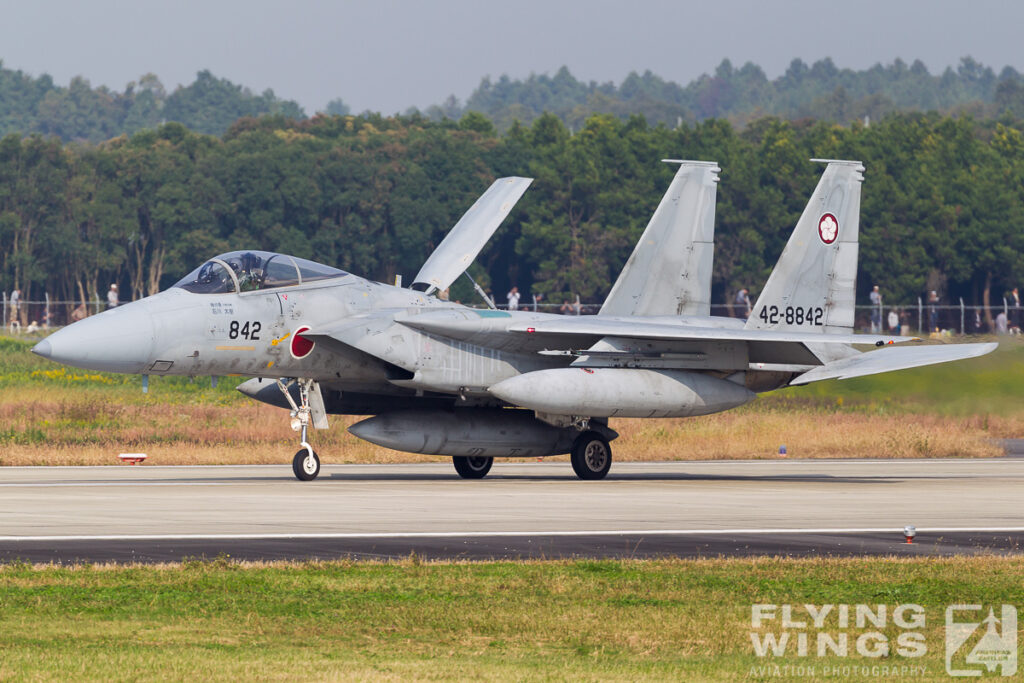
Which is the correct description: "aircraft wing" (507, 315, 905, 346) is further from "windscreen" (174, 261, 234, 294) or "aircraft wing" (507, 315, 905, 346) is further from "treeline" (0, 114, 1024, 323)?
"treeline" (0, 114, 1024, 323)

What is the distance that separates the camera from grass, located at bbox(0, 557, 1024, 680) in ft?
28.4

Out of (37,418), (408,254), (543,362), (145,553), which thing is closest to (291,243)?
(408,254)

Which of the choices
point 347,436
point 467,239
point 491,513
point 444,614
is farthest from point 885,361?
point 444,614

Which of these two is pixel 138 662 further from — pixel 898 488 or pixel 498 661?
pixel 898 488

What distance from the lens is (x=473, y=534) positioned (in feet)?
47.8

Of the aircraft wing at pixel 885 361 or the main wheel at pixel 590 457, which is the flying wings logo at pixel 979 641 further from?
the aircraft wing at pixel 885 361

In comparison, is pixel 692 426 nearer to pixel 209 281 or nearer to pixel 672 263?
pixel 672 263

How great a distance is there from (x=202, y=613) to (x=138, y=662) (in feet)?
4.77

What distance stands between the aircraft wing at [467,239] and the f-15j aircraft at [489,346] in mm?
35

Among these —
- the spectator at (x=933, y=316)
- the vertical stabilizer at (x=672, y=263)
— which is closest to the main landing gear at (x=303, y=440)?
the vertical stabilizer at (x=672, y=263)

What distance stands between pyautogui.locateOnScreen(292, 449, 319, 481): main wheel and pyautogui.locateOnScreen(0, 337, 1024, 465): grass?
5475 millimetres

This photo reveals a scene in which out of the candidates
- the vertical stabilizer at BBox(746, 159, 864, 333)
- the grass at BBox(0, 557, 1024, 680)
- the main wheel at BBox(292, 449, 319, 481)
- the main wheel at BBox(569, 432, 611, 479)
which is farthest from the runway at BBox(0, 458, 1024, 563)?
the vertical stabilizer at BBox(746, 159, 864, 333)

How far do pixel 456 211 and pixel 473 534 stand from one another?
220ft

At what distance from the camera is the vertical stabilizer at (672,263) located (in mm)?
24719
